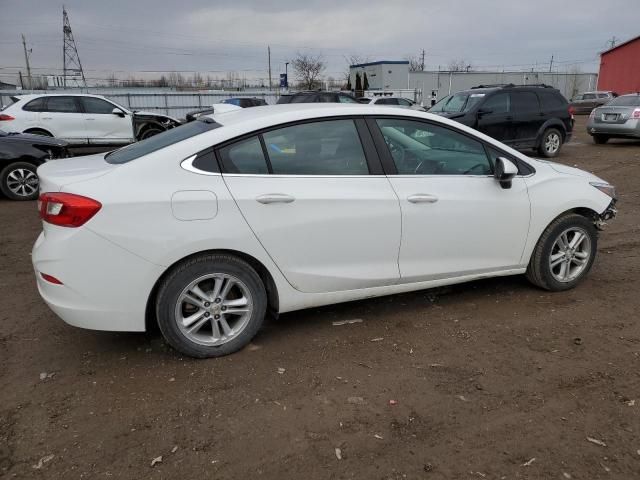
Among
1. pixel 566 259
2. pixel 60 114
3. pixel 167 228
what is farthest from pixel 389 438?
pixel 60 114

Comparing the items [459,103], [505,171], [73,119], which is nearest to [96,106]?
[73,119]

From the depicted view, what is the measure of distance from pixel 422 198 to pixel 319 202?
79 cm

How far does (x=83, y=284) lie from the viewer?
3.02 meters

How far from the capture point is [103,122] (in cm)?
1366

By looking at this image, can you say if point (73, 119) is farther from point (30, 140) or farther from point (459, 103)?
point (459, 103)

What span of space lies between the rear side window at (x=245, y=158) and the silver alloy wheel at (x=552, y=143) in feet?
37.3

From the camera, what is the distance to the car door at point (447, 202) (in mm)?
3689

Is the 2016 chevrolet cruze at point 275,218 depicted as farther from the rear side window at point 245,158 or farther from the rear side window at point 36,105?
the rear side window at point 36,105

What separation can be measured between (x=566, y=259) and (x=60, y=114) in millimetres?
12756

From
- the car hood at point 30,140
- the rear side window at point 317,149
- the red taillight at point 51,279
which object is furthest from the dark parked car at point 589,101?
the red taillight at point 51,279

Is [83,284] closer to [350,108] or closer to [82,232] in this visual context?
[82,232]

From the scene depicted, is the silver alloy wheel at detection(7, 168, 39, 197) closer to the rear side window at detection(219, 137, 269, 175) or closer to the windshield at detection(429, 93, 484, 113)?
the rear side window at detection(219, 137, 269, 175)

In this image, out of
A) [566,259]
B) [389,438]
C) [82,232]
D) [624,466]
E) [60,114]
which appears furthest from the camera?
[60,114]

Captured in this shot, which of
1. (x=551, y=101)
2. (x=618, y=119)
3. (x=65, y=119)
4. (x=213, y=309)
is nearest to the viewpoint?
(x=213, y=309)
